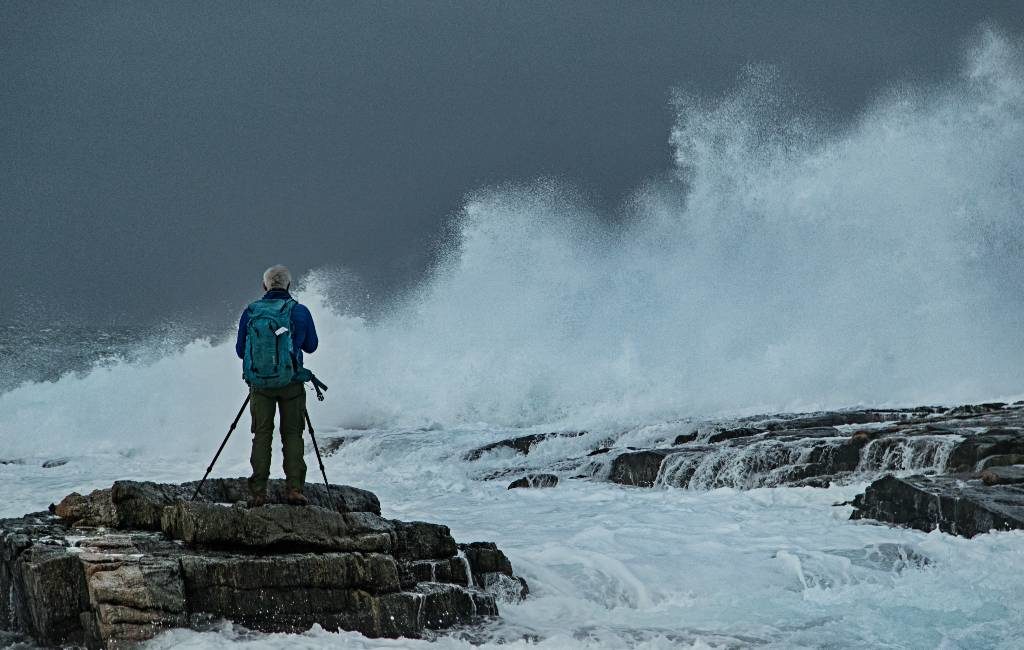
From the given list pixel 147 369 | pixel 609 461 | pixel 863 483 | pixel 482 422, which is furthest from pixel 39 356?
pixel 863 483

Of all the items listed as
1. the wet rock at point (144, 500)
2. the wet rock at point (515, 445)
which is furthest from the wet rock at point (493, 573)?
the wet rock at point (515, 445)

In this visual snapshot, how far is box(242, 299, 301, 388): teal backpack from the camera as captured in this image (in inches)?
238

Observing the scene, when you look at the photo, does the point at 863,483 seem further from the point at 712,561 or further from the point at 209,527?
the point at 209,527

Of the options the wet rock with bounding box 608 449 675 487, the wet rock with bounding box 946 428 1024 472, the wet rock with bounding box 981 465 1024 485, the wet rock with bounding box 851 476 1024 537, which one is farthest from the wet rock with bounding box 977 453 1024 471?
the wet rock with bounding box 608 449 675 487

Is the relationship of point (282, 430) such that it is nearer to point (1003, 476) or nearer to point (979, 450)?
point (1003, 476)

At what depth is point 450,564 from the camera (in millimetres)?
6344

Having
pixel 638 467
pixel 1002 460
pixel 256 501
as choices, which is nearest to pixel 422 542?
pixel 256 501

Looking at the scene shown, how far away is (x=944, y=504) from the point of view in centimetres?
906

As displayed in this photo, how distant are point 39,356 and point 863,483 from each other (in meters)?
70.7

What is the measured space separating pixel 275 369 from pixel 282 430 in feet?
1.65

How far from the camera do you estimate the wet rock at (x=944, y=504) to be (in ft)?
28.2

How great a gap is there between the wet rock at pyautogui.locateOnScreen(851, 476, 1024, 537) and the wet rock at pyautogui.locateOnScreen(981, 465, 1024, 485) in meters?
0.15

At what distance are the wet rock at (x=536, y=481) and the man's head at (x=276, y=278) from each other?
980 centimetres

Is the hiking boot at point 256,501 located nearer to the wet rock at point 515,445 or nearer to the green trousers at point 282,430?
the green trousers at point 282,430
